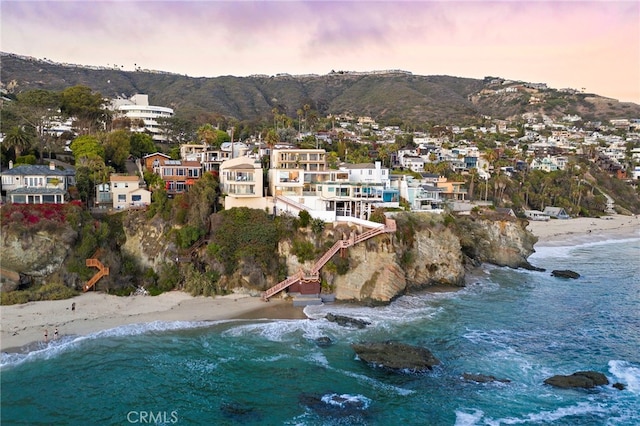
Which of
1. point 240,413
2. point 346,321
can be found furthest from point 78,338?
point 346,321

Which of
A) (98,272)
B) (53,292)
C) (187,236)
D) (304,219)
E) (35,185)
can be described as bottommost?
(53,292)

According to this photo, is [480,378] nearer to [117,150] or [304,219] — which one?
[304,219]

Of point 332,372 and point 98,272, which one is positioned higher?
point 98,272

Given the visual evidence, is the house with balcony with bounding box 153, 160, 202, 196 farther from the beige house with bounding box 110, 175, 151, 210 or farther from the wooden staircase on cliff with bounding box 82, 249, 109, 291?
the wooden staircase on cliff with bounding box 82, 249, 109, 291

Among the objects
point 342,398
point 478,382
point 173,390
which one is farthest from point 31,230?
point 478,382

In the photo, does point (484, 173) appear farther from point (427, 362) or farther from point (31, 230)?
point (31, 230)

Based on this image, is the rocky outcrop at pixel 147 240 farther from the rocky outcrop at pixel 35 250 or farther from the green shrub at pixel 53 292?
the green shrub at pixel 53 292
